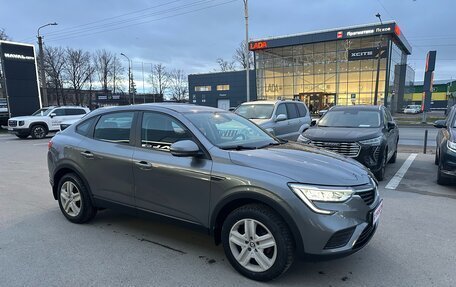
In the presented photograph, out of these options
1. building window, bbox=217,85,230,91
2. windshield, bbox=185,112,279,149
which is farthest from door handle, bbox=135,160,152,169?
building window, bbox=217,85,230,91

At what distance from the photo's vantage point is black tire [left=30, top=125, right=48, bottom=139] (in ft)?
61.9

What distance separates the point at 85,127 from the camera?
4844 mm

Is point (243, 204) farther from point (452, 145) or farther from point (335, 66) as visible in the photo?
A: point (335, 66)

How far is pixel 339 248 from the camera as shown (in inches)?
117

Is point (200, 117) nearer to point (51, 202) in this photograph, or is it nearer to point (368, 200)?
point (368, 200)

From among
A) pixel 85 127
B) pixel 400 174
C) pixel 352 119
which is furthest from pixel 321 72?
pixel 85 127

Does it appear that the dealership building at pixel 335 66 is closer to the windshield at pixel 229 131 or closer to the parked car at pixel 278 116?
the parked car at pixel 278 116

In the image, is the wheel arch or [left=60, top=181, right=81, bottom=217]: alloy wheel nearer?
the wheel arch

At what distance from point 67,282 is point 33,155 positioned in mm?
10380

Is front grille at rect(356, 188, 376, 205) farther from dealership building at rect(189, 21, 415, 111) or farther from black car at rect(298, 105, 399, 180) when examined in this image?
dealership building at rect(189, 21, 415, 111)

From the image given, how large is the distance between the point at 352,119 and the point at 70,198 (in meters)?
6.68

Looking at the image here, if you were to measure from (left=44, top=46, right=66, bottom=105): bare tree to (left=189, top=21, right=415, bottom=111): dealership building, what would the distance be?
40.6m

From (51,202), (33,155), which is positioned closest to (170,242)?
(51,202)

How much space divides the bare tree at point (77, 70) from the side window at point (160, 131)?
3104 inches
